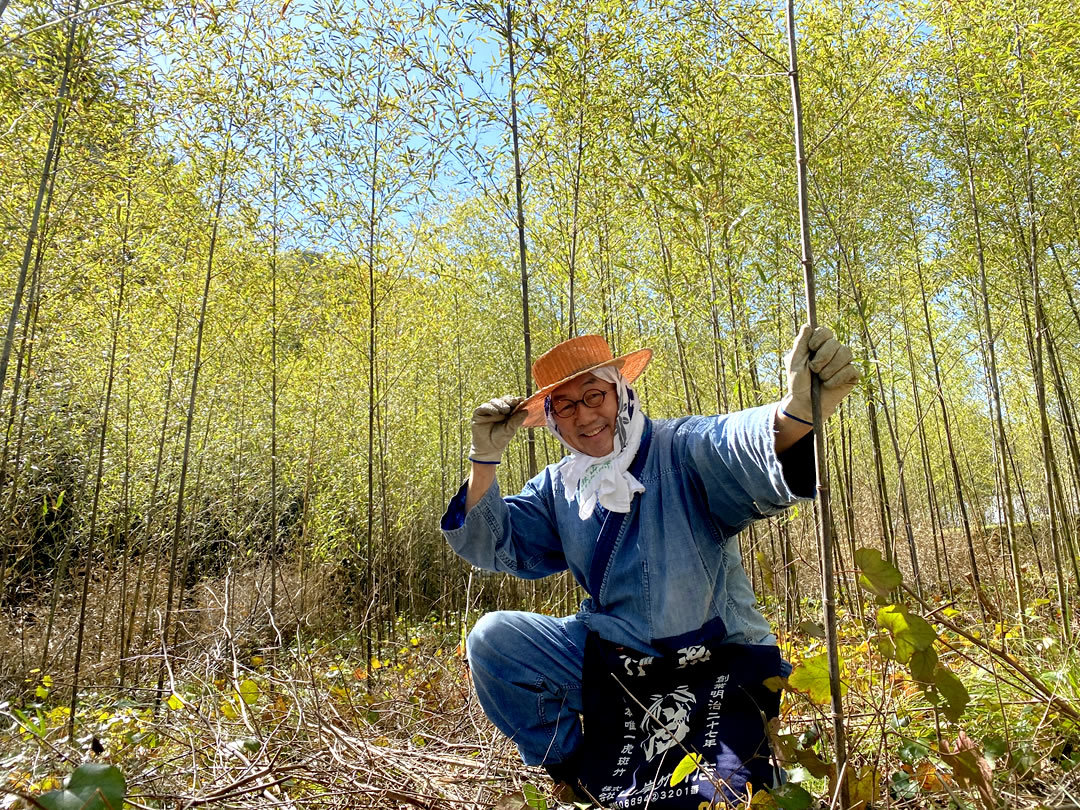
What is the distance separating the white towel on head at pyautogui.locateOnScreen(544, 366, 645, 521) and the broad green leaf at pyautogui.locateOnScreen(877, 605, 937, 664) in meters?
0.78

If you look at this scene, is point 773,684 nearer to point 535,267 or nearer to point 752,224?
point 752,224

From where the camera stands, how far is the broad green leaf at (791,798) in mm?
1332

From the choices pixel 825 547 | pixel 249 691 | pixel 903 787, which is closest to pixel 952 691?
pixel 825 547

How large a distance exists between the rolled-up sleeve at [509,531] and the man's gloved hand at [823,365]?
104 cm

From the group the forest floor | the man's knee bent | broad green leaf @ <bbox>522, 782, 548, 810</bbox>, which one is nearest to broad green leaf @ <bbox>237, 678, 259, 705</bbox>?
the forest floor

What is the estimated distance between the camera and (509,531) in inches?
84.7

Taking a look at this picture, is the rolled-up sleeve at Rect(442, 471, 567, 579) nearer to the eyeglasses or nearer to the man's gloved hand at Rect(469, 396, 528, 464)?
the man's gloved hand at Rect(469, 396, 528, 464)

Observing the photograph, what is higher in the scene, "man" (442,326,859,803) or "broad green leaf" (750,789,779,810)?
"man" (442,326,859,803)

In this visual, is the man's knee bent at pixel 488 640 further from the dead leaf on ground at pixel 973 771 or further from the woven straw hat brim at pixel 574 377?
the dead leaf on ground at pixel 973 771

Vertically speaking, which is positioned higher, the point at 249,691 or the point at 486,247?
the point at 486,247

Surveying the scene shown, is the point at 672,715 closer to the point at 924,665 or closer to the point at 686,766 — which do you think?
the point at 686,766

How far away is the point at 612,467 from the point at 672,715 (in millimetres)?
642

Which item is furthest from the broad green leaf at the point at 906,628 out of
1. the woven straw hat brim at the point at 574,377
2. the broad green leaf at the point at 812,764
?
the woven straw hat brim at the point at 574,377

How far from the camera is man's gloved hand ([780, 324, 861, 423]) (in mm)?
1235
